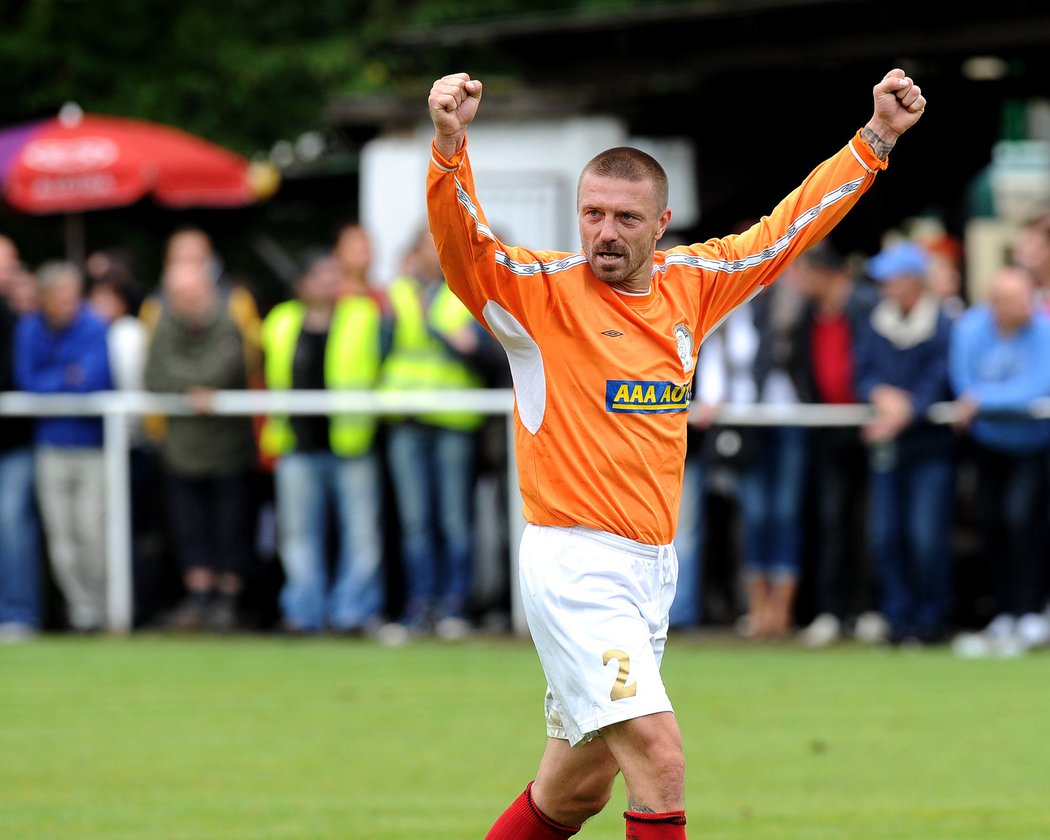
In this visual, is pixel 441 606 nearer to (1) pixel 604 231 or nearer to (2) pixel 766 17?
(2) pixel 766 17

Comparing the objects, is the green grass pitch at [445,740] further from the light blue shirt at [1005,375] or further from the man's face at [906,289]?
the man's face at [906,289]

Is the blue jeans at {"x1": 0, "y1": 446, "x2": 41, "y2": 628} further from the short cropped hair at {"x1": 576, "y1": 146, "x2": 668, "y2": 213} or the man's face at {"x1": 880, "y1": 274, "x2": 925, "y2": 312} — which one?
the short cropped hair at {"x1": 576, "y1": 146, "x2": 668, "y2": 213}

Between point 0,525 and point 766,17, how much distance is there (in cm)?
739

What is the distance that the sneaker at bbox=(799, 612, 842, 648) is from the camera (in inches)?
513

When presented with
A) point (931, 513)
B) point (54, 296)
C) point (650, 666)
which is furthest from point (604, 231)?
point (54, 296)

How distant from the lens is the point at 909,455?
12945 mm

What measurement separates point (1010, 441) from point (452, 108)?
27.0ft

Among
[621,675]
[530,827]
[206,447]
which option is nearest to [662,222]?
[621,675]

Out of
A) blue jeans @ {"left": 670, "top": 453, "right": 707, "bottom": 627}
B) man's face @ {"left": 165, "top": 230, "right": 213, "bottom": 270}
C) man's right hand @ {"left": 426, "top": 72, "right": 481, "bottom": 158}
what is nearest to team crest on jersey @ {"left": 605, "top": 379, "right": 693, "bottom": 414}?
Result: man's right hand @ {"left": 426, "top": 72, "right": 481, "bottom": 158}

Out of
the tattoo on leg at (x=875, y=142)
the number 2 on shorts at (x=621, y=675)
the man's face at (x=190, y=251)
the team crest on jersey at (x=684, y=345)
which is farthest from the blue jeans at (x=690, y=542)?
the number 2 on shorts at (x=621, y=675)

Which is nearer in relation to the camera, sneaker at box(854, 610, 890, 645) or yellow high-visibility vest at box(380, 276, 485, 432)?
sneaker at box(854, 610, 890, 645)

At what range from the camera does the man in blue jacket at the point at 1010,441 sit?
41.7 feet

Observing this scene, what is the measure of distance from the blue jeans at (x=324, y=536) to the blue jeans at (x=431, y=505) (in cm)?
22

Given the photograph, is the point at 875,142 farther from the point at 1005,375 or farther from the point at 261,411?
the point at 261,411
